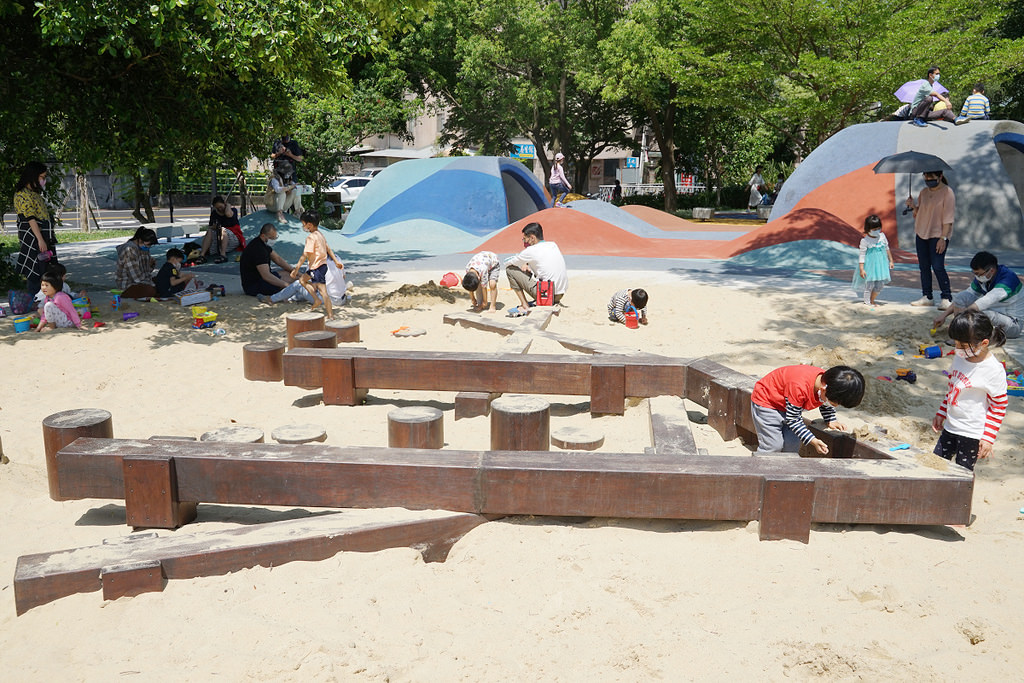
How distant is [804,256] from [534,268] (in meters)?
6.29

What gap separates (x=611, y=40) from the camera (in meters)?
26.1

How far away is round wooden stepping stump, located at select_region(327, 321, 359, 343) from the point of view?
741 centimetres

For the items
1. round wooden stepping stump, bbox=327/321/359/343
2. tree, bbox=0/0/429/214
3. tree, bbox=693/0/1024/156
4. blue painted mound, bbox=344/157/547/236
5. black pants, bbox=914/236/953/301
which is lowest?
round wooden stepping stump, bbox=327/321/359/343

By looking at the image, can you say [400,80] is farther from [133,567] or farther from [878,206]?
[133,567]

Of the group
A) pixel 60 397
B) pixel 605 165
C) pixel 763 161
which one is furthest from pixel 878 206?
pixel 605 165

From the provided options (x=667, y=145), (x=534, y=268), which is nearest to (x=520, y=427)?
(x=534, y=268)

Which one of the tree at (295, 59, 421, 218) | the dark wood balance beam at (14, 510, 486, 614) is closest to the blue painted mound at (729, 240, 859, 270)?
the dark wood balance beam at (14, 510, 486, 614)

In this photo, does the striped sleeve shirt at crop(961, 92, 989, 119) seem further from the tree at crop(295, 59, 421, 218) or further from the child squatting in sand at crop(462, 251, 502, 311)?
the tree at crop(295, 59, 421, 218)

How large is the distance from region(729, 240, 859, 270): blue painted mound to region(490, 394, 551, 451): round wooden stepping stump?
33.0ft

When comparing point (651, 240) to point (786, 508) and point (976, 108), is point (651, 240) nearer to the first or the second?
point (976, 108)

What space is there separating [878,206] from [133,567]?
634 inches

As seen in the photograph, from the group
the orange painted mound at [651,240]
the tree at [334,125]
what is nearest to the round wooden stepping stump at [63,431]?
the orange painted mound at [651,240]

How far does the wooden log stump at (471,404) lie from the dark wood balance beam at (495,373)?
0.17 ft

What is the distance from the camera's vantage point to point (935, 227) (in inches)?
363
